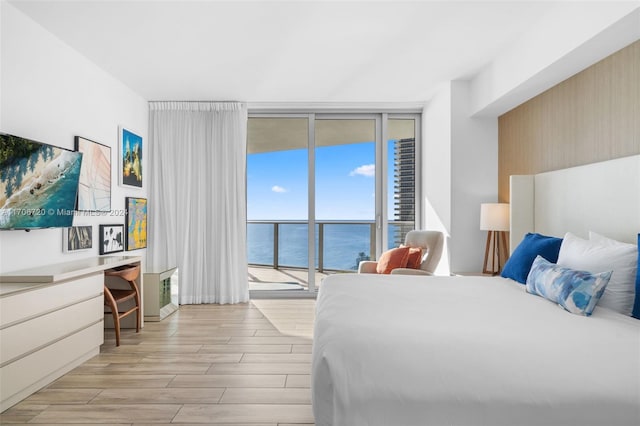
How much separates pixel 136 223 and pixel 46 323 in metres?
2.41

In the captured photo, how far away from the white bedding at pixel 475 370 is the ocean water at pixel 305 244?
406 centimetres

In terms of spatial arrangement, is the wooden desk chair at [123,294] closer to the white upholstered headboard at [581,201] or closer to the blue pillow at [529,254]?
the blue pillow at [529,254]

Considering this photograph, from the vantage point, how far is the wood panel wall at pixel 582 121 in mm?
2688

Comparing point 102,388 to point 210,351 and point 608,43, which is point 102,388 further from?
point 608,43

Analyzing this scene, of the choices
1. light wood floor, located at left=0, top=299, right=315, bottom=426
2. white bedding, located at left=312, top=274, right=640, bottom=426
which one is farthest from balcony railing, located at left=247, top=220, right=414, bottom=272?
white bedding, located at left=312, top=274, right=640, bottom=426

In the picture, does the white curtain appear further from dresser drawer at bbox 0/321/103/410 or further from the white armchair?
dresser drawer at bbox 0/321/103/410

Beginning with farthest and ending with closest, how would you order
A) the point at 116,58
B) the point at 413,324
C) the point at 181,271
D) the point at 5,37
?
the point at 181,271 → the point at 116,58 → the point at 5,37 → the point at 413,324

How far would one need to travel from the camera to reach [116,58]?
3.97m

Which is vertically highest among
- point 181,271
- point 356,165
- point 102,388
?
point 356,165

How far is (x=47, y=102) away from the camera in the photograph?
3.35 metres

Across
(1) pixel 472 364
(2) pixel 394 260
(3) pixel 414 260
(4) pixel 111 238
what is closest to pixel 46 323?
(4) pixel 111 238

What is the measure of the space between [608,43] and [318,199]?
12.5 feet

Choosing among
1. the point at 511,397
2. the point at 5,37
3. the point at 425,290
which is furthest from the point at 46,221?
the point at 511,397

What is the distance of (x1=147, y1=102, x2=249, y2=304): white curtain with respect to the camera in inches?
212
